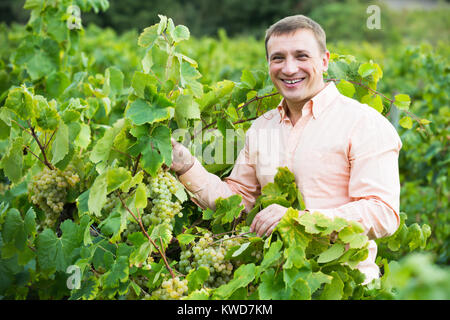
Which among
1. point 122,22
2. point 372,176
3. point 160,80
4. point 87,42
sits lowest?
point 122,22

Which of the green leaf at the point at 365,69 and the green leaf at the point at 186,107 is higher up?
the green leaf at the point at 186,107

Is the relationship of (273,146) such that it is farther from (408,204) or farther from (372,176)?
(408,204)

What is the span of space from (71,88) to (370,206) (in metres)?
2.04

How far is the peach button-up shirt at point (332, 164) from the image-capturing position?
6.79ft

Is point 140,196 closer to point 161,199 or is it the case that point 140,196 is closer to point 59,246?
point 161,199

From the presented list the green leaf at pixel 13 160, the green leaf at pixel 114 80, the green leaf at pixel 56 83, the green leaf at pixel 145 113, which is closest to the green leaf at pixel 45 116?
the green leaf at pixel 13 160

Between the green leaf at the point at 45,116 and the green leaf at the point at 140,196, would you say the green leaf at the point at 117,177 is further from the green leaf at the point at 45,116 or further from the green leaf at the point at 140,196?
the green leaf at the point at 45,116

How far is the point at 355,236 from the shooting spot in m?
1.84

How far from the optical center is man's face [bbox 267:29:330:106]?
7.56ft

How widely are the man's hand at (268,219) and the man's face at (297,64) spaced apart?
21.2 inches

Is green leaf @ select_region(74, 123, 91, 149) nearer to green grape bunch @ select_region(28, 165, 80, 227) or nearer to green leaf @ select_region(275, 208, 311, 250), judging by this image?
green grape bunch @ select_region(28, 165, 80, 227)

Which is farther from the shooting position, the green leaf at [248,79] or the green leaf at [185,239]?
the green leaf at [248,79]

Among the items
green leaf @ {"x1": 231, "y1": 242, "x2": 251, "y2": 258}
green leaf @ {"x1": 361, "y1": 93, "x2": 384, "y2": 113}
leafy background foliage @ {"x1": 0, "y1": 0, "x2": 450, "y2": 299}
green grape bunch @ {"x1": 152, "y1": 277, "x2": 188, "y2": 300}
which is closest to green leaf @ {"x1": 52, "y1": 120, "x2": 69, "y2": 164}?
leafy background foliage @ {"x1": 0, "y1": 0, "x2": 450, "y2": 299}
